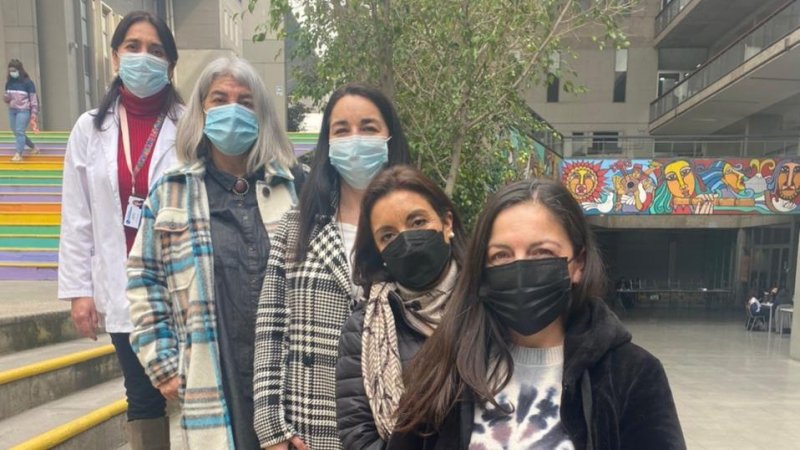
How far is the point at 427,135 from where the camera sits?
13.9 ft

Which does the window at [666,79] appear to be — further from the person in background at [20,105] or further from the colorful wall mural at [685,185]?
the person in background at [20,105]

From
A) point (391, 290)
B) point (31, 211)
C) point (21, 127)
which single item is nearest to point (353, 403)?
point (391, 290)

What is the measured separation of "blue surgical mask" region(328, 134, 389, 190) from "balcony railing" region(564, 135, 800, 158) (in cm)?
1362

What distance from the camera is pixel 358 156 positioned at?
1900 mm

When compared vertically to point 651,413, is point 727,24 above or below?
above

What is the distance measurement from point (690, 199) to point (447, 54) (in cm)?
1274

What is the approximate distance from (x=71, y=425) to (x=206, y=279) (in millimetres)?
1863

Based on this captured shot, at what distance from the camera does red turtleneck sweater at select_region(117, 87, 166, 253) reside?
208cm

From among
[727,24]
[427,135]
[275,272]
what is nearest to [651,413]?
[275,272]

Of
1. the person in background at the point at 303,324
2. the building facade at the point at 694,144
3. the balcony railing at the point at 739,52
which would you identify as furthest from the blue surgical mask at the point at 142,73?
the balcony railing at the point at 739,52

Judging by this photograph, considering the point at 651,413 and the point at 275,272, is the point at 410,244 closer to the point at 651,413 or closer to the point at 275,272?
the point at 275,272

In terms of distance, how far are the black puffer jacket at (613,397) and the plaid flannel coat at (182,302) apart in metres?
0.88

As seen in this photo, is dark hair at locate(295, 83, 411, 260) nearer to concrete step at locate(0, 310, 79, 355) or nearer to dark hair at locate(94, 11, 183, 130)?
dark hair at locate(94, 11, 183, 130)

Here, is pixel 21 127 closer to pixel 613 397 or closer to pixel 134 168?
pixel 134 168
